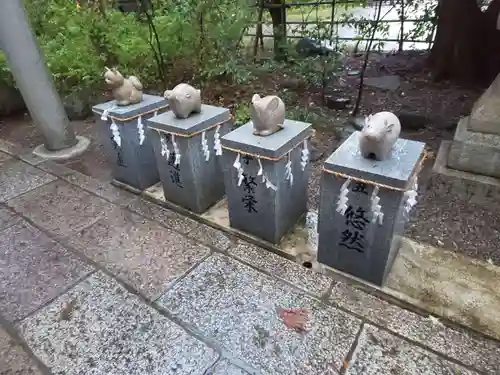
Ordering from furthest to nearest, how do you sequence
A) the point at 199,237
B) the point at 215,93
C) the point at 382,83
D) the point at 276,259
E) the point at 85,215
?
1. the point at 382,83
2. the point at 215,93
3. the point at 85,215
4. the point at 199,237
5. the point at 276,259

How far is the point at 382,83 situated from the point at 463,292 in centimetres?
478

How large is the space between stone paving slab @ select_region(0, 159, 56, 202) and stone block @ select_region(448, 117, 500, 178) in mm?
4202

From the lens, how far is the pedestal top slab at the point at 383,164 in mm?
1942

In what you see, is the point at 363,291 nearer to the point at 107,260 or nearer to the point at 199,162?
the point at 199,162

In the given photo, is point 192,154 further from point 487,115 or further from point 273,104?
point 487,115

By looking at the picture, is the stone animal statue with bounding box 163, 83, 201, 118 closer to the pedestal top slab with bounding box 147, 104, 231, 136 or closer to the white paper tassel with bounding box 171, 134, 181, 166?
Result: the pedestal top slab with bounding box 147, 104, 231, 136

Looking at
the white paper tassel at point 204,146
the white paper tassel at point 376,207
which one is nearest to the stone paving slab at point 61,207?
the white paper tassel at point 204,146

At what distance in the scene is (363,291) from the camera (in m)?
2.32

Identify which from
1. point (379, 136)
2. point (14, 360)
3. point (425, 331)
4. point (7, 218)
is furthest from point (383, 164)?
point (7, 218)

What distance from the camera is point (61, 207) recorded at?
3430 mm

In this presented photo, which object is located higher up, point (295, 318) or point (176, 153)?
point (176, 153)

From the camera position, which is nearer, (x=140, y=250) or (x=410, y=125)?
(x=140, y=250)

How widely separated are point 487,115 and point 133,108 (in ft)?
10.3

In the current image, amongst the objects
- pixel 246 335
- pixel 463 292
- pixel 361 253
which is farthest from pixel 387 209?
pixel 246 335
